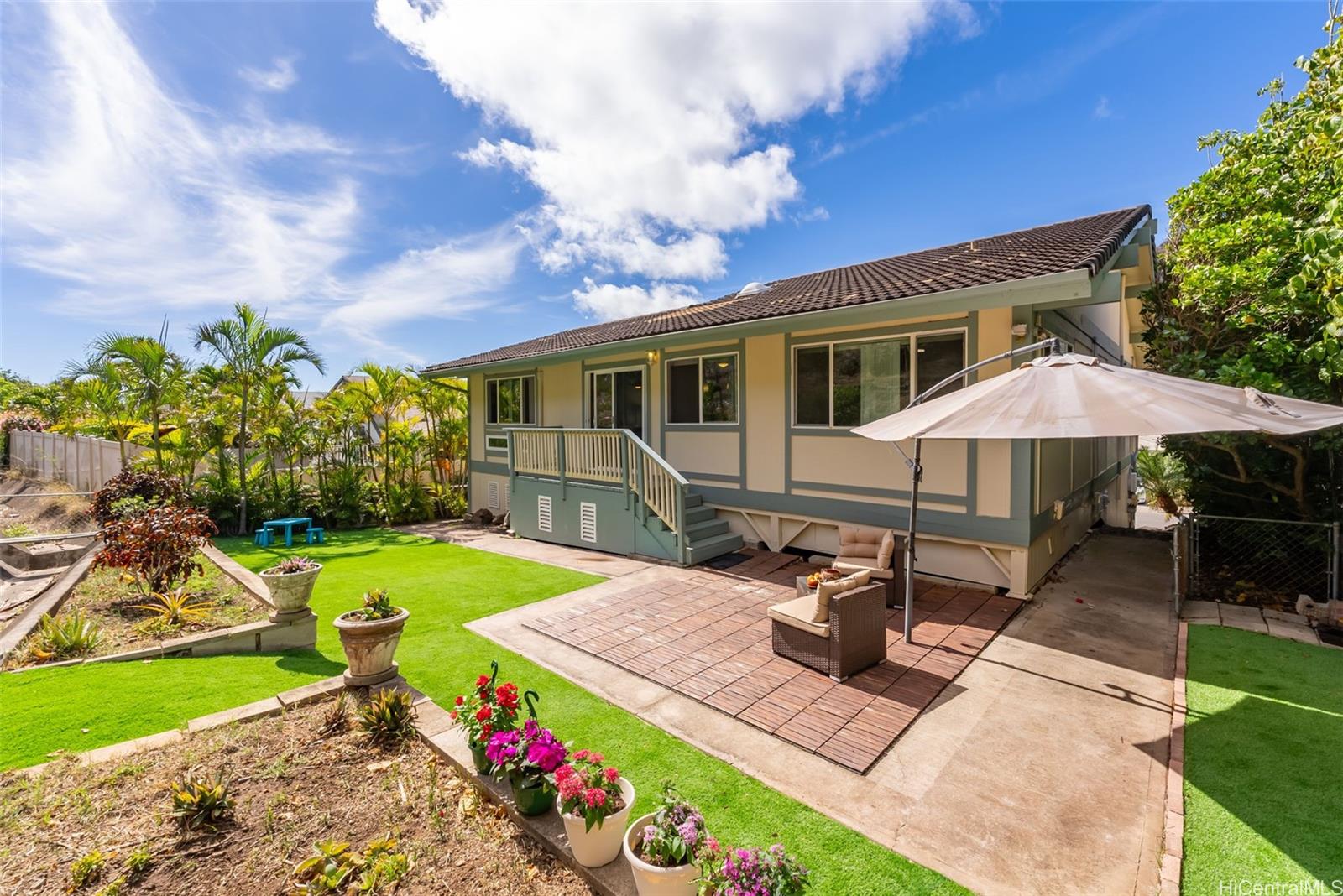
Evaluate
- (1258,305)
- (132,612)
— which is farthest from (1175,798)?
(132,612)

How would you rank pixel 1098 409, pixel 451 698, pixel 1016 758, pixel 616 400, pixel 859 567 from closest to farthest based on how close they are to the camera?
pixel 1016 758 < pixel 1098 409 < pixel 451 698 < pixel 859 567 < pixel 616 400

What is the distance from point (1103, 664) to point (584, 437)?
7.84 meters

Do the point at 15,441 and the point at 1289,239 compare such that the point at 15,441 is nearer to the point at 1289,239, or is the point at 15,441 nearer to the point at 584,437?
the point at 584,437

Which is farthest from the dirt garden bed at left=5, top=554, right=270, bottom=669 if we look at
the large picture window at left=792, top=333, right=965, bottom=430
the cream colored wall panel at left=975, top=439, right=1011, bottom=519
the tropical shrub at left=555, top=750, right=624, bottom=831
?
the cream colored wall panel at left=975, top=439, right=1011, bottom=519

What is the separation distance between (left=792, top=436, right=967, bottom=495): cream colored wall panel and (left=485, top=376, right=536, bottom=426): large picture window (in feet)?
24.5

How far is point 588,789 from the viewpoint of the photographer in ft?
7.86

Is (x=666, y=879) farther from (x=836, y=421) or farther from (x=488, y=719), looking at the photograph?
(x=836, y=421)

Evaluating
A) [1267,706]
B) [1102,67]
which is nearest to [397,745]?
[1267,706]

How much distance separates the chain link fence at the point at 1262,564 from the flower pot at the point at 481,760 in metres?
7.56

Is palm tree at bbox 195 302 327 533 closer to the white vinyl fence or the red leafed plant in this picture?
the white vinyl fence

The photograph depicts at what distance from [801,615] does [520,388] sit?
10449 mm

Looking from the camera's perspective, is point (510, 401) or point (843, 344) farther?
point (510, 401)

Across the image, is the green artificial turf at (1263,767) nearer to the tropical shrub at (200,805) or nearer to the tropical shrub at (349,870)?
the tropical shrub at (349,870)

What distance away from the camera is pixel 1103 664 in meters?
4.74
